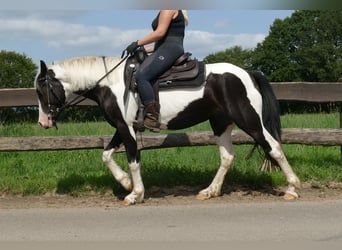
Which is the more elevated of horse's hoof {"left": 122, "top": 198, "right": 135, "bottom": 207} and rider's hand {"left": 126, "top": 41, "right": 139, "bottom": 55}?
rider's hand {"left": 126, "top": 41, "right": 139, "bottom": 55}

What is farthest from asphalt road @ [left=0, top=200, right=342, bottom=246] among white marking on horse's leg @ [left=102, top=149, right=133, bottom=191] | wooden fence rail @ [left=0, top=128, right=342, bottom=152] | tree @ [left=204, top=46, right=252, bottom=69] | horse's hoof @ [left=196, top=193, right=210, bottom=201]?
tree @ [left=204, top=46, right=252, bottom=69]

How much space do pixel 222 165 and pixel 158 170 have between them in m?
1.11

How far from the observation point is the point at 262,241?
3.90m

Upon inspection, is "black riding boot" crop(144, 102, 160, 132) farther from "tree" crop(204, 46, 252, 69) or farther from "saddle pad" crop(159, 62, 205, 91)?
"tree" crop(204, 46, 252, 69)

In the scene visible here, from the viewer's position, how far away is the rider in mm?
→ 5586

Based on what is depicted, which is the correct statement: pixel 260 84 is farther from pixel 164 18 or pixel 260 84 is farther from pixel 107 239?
pixel 107 239

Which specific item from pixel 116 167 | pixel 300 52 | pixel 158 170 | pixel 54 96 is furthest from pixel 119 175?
pixel 300 52

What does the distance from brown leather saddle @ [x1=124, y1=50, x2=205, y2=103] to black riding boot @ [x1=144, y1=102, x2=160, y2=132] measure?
160 mm

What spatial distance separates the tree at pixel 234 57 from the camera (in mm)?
75988

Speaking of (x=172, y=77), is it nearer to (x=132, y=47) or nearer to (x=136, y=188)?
(x=132, y=47)

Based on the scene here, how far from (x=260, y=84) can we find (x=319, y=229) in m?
2.28

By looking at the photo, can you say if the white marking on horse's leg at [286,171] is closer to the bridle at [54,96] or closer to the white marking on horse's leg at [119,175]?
the white marking on horse's leg at [119,175]

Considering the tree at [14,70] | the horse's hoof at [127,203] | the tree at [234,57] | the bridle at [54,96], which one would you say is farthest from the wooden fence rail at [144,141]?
the tree at [234,57]

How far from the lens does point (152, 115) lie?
18.5 feet
